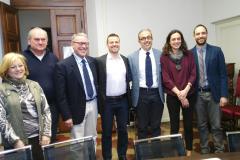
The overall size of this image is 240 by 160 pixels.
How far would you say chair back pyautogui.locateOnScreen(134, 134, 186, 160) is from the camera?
1.74 metres

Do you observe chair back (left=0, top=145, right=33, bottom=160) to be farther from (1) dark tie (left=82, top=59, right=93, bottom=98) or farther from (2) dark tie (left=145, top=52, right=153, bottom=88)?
(2) dark tie (left=145, top=52, right=153, bottom=88)

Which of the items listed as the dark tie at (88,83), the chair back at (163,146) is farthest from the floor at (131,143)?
the chair back at (163,146)

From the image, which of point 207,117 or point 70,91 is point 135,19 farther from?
point 70,91

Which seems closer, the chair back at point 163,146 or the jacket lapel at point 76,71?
the chair back at point 163,146

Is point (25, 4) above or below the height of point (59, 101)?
above

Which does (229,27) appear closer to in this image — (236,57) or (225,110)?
(236,57)

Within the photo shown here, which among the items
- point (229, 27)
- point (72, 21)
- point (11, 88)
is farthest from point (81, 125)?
point (229, 27)

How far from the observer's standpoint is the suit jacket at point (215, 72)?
2.96 m

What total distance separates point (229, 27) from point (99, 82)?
289cm

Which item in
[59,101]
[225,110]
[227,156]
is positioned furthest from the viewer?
[225,110]

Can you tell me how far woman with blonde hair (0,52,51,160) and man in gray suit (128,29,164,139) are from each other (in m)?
1.11

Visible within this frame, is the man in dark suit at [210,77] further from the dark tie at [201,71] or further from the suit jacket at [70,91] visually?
the suit jacket at [70,91]

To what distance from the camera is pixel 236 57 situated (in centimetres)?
455

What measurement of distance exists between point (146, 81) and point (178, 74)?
34 centimetres
